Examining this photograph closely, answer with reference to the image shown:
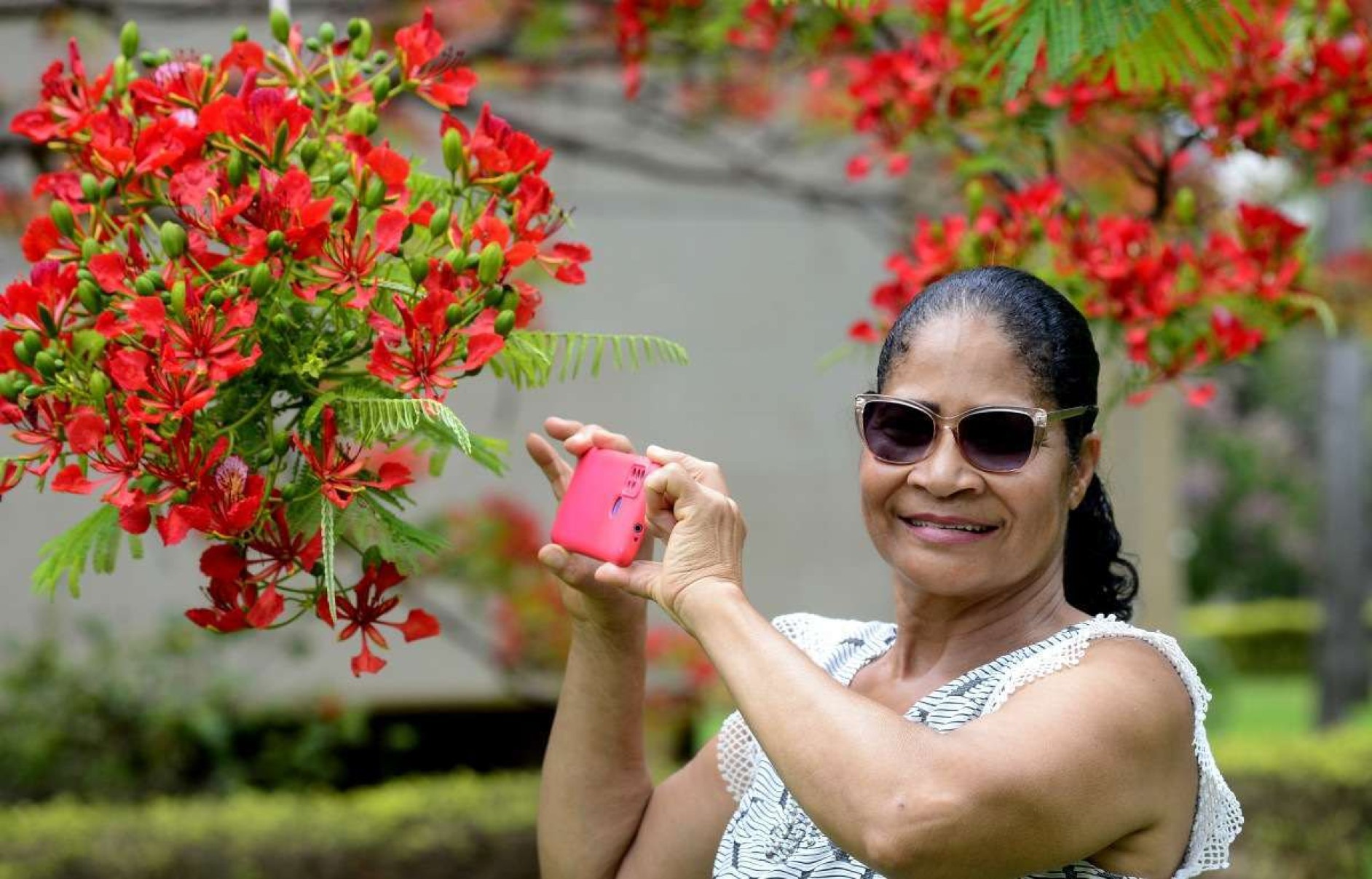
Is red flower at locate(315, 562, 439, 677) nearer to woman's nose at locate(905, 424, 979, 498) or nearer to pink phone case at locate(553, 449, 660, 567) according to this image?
pink phone case at locate(553, 449, 660, 567)

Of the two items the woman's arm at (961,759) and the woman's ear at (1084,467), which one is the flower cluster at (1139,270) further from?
the woman's arm at (961,759)

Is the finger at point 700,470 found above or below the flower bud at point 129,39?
below

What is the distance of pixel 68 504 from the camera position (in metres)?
7.61

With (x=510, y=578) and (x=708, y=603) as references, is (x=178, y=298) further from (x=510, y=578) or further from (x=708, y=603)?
(x=510, y=578)

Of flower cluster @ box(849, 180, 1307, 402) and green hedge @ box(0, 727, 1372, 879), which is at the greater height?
flower cluster @ box(849, 180, 1307, 402)

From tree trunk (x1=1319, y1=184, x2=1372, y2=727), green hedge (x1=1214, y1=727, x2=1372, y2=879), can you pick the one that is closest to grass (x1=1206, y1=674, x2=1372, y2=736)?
tree trunk (x1=1319, y1=184, x2=1372, y2=727)

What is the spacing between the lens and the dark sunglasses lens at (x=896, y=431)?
6.37 ft

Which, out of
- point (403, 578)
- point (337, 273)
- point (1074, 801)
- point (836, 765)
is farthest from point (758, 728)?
point (337, 273)

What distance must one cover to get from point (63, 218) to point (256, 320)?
263 millimetres

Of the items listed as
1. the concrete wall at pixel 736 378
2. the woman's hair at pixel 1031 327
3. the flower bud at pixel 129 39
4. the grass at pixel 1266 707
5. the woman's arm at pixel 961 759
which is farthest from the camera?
the grass at pixel 1266 707

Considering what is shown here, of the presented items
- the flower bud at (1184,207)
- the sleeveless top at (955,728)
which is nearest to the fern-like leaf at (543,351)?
the sleeveless top at (955,728)

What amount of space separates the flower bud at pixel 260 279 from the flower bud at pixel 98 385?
189 millimetres

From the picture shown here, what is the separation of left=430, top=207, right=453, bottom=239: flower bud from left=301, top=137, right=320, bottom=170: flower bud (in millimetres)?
161

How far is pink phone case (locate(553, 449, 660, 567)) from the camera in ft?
6.45
